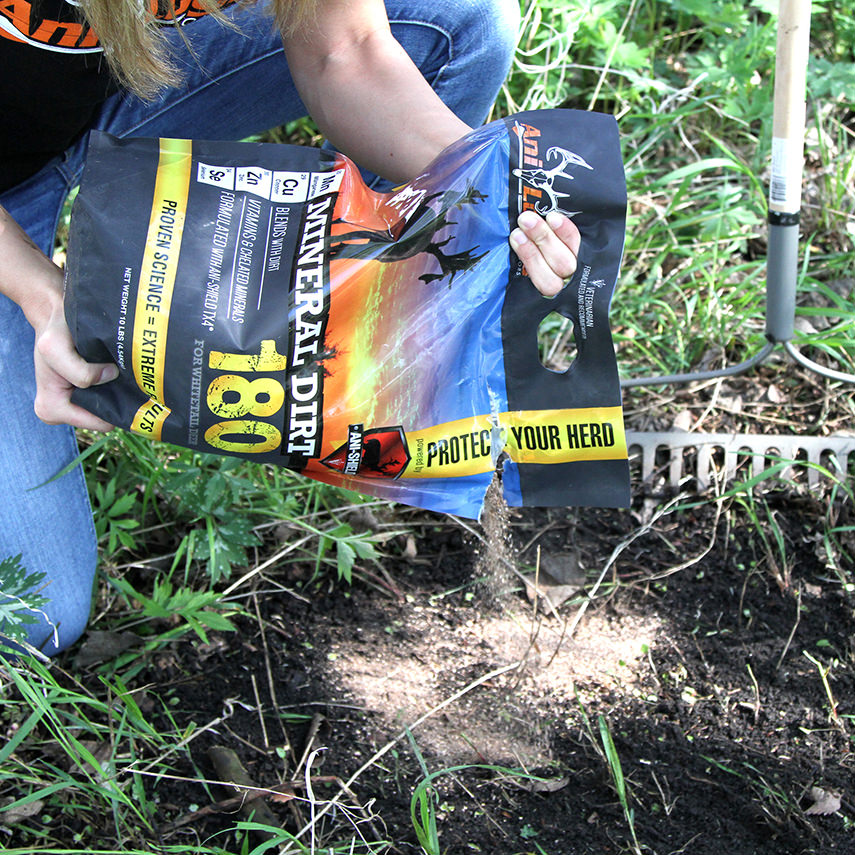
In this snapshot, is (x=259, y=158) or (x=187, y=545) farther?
(x=187, y=545)

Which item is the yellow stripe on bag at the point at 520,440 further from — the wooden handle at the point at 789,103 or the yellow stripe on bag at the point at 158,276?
the wooden handle at the point at 789,103

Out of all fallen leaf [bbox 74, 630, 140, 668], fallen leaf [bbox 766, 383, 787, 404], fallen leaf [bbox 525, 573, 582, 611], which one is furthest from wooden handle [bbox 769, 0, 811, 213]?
fallen leaf [bbox 74, 630, 140, 668]

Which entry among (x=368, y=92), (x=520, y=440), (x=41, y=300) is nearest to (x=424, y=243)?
(x=520, y=440)

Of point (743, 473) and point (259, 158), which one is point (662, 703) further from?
point (259, 158)

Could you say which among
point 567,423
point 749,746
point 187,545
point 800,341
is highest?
point 567,423

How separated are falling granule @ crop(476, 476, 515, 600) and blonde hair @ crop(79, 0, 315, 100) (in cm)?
81

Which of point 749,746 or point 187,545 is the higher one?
point 187,545

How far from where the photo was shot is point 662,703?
139 cm

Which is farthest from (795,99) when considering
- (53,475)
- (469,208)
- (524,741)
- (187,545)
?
(53,475)

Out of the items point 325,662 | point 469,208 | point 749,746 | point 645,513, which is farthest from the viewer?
point 645,513

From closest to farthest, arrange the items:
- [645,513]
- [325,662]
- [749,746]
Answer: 1. [749,746]
2. [325,662]
3. [645,513]

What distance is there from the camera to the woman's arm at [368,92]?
1.26 meters

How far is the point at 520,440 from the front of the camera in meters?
1.06

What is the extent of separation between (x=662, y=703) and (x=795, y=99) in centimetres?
107
